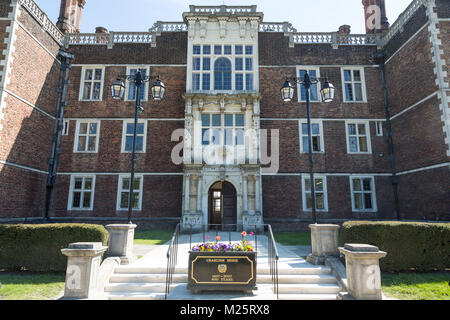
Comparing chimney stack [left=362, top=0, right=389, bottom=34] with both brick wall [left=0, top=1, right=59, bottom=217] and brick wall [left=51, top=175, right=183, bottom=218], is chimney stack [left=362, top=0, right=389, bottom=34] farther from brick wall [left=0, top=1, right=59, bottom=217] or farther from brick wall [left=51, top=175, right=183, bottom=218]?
brick wall [left=0, top=1, right=59, bottom=217]

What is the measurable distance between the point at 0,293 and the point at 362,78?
2045 cm

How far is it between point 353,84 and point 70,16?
70.7 ft

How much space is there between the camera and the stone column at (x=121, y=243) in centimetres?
747

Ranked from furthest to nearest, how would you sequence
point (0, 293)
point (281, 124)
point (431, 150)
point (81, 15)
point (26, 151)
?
point (81, 15)
point (281, 124)
point (26, 151)
point (431, 150)
point (0, 293)

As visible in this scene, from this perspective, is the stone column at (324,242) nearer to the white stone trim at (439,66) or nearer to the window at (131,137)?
the white stone trim at (439,66)

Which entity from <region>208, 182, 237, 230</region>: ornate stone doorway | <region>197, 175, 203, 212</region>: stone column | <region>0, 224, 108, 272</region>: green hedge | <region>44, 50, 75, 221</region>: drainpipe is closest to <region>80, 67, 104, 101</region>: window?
<region>44, 50, 75, 221</region>: drainpipe

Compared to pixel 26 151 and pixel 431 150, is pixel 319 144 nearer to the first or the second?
Answer: pixel 431 150

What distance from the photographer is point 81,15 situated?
67.5 ft

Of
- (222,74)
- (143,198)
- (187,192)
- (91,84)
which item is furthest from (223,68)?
(143,198)

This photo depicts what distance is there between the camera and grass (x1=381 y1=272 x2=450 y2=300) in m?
5.66

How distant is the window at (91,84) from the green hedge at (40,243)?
39.0 feet

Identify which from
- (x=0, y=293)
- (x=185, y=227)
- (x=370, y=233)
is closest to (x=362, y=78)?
(x=370, y=233)

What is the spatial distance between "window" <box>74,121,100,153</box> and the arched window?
835 cm

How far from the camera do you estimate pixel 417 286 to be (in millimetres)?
6176
